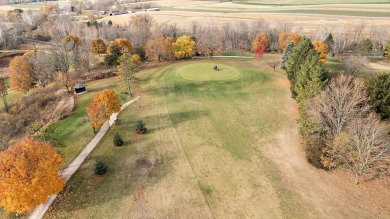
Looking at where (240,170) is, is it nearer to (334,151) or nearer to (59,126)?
(334,151)

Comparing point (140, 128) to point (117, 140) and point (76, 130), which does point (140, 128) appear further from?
point (76, 130)

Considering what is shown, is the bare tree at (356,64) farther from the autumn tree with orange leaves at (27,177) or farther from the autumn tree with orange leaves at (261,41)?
the autumn tree with orange leaves at (27,177)

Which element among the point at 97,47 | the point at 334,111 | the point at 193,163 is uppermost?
the point at 97,47

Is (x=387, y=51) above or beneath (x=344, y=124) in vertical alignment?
above

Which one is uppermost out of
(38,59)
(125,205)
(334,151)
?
(38,59)

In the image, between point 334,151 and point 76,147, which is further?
point 76,147

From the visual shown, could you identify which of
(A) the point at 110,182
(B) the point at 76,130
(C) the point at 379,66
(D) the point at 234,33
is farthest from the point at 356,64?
(B) the point at 76,130

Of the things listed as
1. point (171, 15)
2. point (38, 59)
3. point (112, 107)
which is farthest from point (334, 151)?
point (171, 15)

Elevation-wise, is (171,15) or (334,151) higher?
(171,15)
